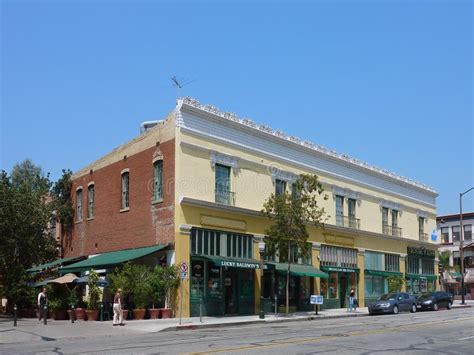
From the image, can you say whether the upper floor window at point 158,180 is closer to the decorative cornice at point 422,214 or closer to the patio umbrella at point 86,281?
the patio umbrella at point 86,281

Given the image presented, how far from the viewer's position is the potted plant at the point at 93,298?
28719mm

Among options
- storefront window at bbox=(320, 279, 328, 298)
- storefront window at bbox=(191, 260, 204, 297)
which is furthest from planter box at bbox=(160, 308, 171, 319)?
storefront window at bbox=(320, 279, 328, 298)

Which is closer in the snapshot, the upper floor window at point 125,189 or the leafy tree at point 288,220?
the leafy tree at point 288,220

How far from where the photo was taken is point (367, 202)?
152ft

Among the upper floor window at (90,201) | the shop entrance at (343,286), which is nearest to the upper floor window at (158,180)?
the upper floor window at (90,201)

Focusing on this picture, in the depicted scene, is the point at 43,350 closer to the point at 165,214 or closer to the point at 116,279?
the point at 116,279

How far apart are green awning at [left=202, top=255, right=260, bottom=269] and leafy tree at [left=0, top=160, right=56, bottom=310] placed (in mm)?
13708

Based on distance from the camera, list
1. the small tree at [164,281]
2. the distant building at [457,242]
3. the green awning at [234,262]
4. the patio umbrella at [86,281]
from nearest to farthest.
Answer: the patio umbrella at [86,281], the small tree at [164,281], the green awning at [234,262], the distant building at [457,242]

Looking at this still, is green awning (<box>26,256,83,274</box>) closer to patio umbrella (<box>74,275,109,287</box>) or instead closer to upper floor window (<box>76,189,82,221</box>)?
upper floor window (<box>76,189,82,221</box>)

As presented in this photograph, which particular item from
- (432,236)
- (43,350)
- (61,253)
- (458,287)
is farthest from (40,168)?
(458,287)

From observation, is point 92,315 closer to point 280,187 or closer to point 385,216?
point 280,187

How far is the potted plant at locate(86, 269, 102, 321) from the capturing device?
2872cm

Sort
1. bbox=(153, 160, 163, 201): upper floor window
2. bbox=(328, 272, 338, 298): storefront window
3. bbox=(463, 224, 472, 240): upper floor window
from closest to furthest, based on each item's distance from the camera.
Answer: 1. bbox=(153, 160, 163, 201): upper floor window
2. bbox=(328, 272, 338, 298): storefront window
3. bbox=(463, 224, 472, 240): upper floor window

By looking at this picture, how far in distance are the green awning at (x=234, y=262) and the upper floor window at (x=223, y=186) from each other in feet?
11.2
